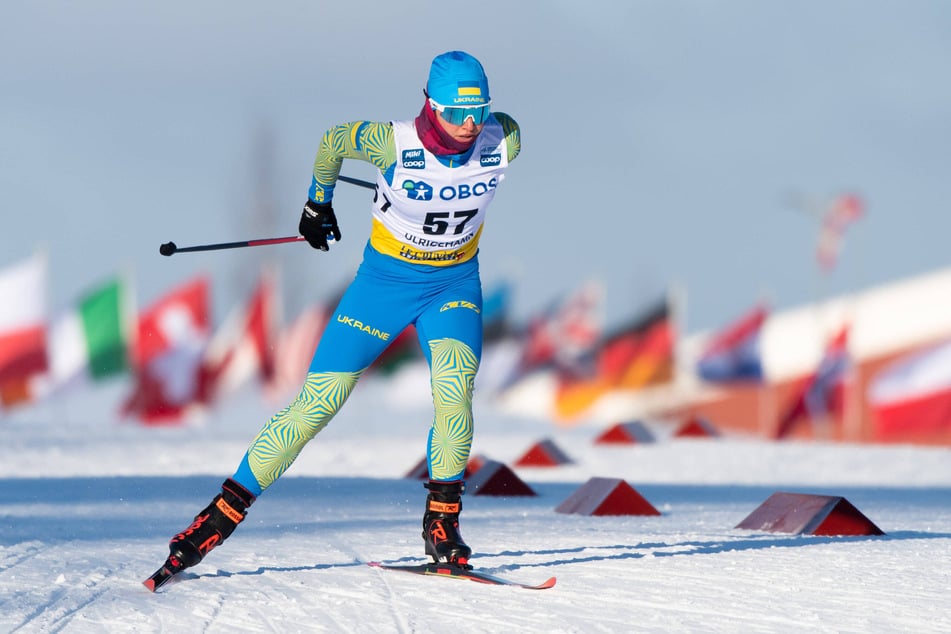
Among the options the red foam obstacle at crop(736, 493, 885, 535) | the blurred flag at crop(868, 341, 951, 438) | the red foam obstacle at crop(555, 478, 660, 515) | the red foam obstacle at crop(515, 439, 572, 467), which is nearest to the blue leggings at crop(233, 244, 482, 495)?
the red foam obstacle at crop(736, 493, 885, 535)

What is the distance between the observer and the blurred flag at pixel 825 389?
2392cm

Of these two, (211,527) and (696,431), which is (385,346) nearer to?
(211,527)

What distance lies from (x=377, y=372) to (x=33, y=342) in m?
7.28

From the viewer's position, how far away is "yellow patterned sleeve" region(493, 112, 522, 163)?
6.10 meters

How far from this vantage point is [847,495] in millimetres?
11977

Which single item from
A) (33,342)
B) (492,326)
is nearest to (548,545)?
(33,342)

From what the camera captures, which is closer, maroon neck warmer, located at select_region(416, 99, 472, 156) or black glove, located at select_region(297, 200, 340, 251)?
maroon neck warmer, located at select_region(416, 99, 472, 156)

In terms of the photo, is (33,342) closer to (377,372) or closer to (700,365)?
(377,372)

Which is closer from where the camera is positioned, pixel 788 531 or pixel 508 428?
pixel 788 531

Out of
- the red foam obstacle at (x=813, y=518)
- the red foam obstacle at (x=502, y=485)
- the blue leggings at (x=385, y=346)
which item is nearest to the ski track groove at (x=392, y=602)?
the blue leggings at (x=385, y=346)

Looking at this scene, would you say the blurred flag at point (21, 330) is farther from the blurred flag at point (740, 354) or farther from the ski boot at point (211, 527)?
the ski boot at point (211, 527)

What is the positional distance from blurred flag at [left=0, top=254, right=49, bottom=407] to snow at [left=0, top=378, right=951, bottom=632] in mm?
12519

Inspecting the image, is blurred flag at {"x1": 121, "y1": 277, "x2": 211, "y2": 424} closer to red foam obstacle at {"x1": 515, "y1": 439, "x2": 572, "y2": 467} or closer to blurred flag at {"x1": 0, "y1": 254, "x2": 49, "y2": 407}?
blurred flag at {"x1": 0, "y1": 254, "x2": 49, "y2": 407}

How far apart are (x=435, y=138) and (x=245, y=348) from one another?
2427 centimetres
